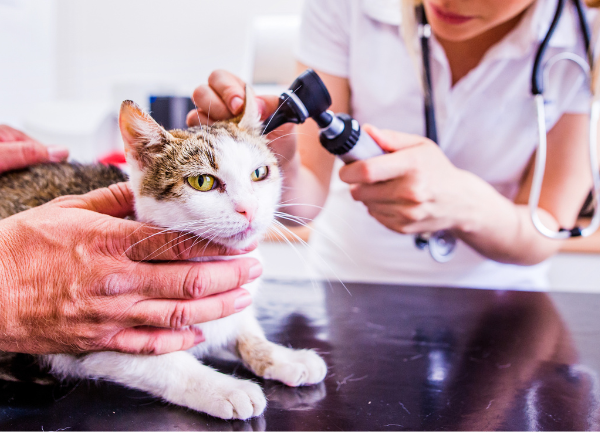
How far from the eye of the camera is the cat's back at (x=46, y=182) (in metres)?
0.63

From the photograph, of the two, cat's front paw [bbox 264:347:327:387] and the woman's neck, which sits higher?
the woman's neck

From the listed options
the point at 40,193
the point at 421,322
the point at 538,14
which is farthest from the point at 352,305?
the point at 538,14

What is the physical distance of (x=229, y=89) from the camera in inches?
23.7

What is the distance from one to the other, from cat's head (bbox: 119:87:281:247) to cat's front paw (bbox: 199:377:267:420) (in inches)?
6.5

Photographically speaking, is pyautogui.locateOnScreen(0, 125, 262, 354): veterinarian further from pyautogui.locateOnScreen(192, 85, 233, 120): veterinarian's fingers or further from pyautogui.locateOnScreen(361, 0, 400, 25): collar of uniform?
pyautogui.locateOnScreen(361, 0, 400, 25): collar of uniform

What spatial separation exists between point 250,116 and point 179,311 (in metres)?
0.29

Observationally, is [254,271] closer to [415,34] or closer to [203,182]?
[203,182]

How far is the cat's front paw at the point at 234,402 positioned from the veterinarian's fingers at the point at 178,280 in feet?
0.35

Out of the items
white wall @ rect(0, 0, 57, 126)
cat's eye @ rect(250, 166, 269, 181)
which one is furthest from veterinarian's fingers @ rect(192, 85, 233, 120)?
white wall @ rect(0, 0, 57, 126)

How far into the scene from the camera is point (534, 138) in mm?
933

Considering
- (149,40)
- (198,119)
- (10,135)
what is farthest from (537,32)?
(149,40)

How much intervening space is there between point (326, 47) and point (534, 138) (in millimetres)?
502

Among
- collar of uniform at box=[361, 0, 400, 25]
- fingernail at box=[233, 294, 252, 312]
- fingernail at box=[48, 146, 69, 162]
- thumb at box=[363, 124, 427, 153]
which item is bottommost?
fingernail at box=[233, 294, 252, 312]

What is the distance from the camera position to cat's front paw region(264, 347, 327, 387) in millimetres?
511
